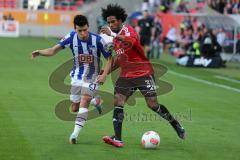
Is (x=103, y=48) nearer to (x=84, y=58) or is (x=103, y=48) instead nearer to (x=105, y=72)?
(x=84, y=58)

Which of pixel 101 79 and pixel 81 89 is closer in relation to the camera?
pixel 101 79

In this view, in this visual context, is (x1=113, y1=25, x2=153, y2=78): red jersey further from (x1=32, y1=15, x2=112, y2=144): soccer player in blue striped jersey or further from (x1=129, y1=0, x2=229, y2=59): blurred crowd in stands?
(x1=129, y1=0, x2=229, y2=59): blurred crowd in stands

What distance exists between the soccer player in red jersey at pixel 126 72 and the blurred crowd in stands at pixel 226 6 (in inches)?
1033

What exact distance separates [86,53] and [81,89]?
588mm

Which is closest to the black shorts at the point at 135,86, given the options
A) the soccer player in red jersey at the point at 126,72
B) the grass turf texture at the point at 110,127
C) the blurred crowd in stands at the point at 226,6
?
the soccer player in red jersey at the point at 126,72

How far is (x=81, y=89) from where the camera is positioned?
1159 cm

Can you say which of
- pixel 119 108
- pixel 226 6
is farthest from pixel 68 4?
pixel 119 108

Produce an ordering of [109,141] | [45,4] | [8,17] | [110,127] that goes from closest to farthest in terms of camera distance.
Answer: [109,141], [110,127], [8,17], [45,4]

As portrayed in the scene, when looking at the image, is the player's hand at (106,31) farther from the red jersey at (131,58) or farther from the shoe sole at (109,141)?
the shoe sole at (109,141)

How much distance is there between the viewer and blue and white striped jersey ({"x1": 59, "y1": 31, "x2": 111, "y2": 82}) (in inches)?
453

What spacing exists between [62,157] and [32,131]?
2393 millimetres

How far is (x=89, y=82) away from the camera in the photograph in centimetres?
1159

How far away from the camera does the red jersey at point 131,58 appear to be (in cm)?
1096

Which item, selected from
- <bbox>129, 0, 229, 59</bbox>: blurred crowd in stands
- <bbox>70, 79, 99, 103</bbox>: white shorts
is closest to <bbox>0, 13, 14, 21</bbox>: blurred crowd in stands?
<bbox>129, 0, 229, 59</bbox>: blurred crowd in stands
